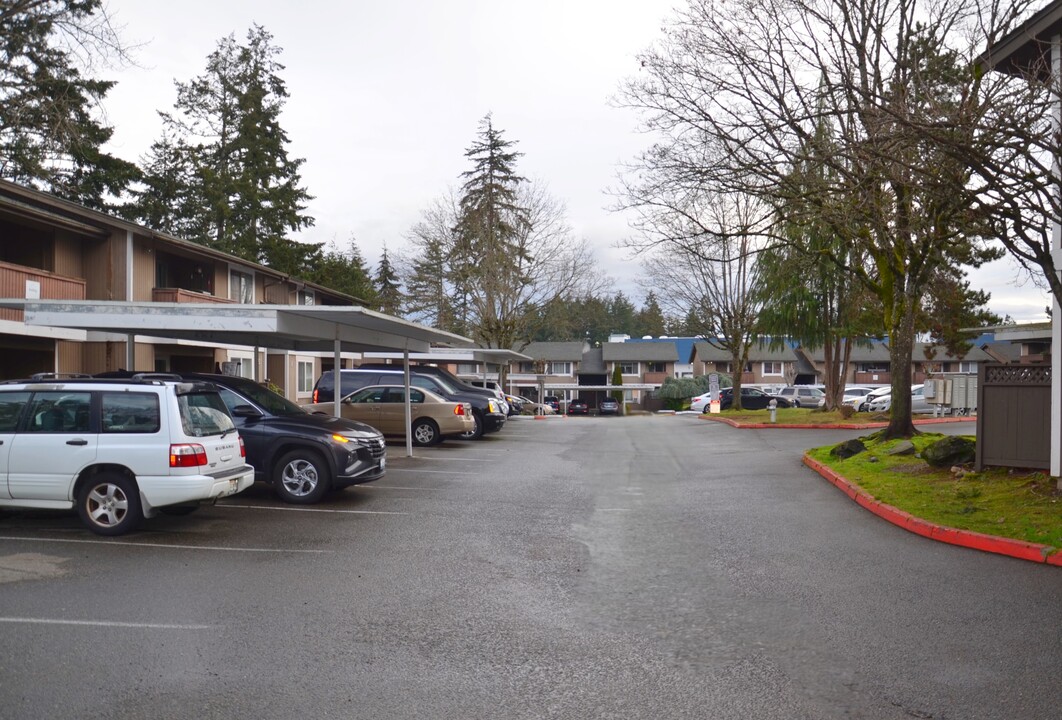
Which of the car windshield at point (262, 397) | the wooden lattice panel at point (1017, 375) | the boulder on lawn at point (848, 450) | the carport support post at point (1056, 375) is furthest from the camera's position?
the boulder on lawn at point (848, 450)

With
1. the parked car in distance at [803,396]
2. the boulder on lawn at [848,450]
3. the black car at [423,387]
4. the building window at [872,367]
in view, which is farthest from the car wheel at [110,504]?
the building window at [872,367]

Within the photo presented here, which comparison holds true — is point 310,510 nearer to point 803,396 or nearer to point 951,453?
point 951,453

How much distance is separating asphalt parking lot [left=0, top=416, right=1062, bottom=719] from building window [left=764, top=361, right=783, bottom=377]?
70045mm

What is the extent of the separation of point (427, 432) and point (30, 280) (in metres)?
10.2

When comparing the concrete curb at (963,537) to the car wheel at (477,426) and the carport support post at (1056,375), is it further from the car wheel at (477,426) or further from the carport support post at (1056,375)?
the car wheel at (477,426)

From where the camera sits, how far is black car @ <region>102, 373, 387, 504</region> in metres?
12.1

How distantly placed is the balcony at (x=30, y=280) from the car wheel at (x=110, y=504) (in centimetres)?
1280

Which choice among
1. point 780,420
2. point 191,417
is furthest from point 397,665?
point 780,420

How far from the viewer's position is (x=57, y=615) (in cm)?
668

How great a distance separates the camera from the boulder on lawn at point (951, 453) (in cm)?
1349

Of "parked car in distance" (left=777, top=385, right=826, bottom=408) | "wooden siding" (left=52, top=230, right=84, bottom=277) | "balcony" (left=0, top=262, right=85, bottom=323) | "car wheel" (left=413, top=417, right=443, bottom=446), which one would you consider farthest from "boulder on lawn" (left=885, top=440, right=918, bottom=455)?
"parked car in distance" (left=777, top=385, right=826, bottom=408)

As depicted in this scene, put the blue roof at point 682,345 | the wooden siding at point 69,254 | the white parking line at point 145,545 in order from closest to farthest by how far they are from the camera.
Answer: the white parking line at point 145,545 < the wooden siding at point 69,254 < the blue roof at point 682,345

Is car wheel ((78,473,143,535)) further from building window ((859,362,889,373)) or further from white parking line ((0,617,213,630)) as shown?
building window ((859,362,889,373))

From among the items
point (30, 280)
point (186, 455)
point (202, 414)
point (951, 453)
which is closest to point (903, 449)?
point (951, 453)
